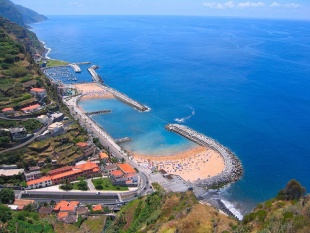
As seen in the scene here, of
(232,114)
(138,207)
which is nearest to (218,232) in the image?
(138,207)

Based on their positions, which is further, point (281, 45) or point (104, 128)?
point (281, 45)

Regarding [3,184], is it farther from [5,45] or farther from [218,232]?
[5,45]

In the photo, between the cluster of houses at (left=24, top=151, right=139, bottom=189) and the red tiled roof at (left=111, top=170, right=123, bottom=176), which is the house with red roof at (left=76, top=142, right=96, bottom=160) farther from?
the red tiled roof at (left=111, top=170, right=123, bottom=176)

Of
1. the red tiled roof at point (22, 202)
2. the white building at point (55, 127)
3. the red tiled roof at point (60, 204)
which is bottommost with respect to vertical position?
the red tiled roof at point (60, 204)

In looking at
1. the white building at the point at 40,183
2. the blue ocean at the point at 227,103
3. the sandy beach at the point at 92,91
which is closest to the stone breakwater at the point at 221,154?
the blue ocean at the point at 227,103

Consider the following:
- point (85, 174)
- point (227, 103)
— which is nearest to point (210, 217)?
point (85, 174)

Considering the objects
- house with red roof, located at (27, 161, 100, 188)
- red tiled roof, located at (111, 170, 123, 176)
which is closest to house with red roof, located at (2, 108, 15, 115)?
house with red roof, located at (27, 161, 100, 188)

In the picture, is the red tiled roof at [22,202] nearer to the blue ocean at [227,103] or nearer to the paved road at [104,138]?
the paved road at [104,138]
